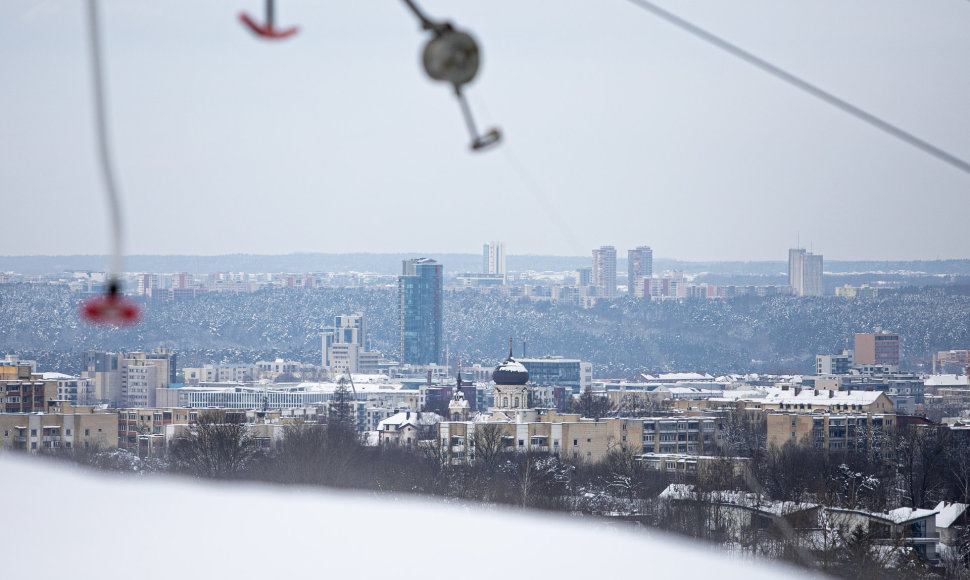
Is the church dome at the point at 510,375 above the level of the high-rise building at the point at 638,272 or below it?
below

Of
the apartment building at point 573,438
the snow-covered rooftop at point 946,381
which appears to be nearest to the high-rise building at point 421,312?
the snow-covered rooftop at point 946,381

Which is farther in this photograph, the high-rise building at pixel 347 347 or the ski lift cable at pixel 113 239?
the high-rise building at pixel 347 347

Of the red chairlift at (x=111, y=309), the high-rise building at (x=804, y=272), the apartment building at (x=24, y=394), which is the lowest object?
the apartment building at (x=24, y=394)

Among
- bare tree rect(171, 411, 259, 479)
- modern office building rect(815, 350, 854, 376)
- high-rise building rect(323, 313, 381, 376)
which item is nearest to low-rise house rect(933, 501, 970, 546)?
bare tree rect(171, 411, 259, 479)

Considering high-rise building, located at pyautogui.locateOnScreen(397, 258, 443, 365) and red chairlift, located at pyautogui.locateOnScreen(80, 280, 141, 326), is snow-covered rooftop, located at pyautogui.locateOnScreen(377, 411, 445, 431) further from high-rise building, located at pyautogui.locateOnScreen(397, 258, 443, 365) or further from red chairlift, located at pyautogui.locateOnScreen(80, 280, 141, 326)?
high-rise building, located at pyautogui.locateOnScreen(397, 258, 443, 365)

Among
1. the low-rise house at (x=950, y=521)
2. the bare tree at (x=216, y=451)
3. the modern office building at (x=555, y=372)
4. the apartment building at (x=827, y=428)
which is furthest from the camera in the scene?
the modern office building at (x=555, y=372)

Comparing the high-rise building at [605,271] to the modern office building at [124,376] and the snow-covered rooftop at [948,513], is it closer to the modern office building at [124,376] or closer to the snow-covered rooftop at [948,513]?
the modern office building at [124,376]

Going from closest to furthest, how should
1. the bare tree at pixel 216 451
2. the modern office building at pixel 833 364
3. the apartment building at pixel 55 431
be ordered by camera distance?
the bare tree at pixel 216 451
the apartment building at pixel 55 431
the modern office building at pixel 833 364

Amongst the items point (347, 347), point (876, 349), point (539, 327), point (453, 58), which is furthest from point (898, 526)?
point (539, 327)
